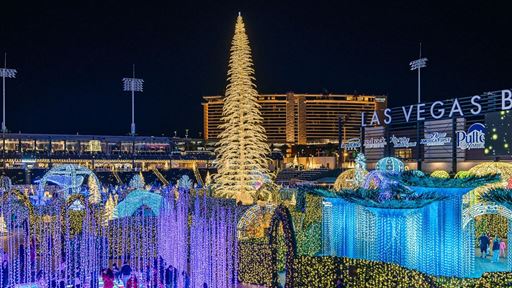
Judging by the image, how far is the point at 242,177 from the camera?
2186 centimetres

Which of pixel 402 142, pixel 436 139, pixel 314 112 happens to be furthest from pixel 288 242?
pixel 314 112

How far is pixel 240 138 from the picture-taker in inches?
864

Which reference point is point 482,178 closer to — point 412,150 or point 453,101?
point 453,101

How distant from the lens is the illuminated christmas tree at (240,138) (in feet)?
71.7

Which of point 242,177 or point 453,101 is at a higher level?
point 453,101

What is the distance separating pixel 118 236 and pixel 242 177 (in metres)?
6.73

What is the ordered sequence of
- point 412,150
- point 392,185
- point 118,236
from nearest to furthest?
1. point 392,185
2. point 118,236
3. point 412,150

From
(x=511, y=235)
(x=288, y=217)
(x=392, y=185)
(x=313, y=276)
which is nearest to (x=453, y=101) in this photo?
(x=511, y=235)

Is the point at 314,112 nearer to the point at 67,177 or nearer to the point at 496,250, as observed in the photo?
the point at 67,177

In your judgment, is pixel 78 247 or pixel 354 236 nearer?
pixel 354 236

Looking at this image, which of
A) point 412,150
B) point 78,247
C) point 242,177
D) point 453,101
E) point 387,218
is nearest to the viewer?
point 387,218

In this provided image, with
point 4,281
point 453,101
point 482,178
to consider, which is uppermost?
point 453,101

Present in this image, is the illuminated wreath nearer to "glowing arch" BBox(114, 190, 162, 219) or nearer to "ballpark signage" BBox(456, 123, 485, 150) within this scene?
"glowing arch" BBox(114, 190, 162, 219)

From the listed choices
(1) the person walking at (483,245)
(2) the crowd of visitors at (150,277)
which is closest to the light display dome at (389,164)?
(1) the person walking at (483,245)
